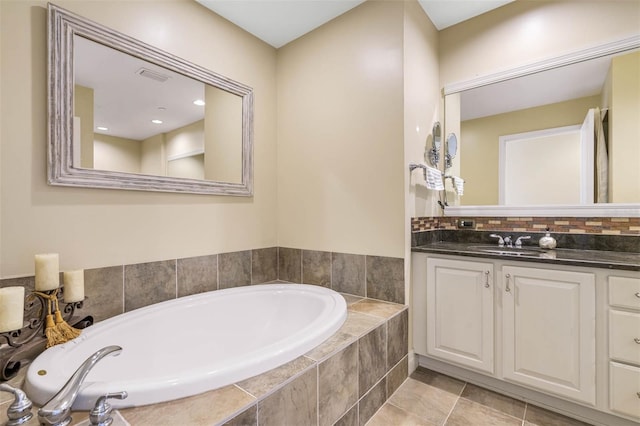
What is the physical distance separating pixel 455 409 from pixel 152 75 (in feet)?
8.76

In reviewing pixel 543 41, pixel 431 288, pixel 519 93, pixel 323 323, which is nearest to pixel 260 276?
pixel 323 323

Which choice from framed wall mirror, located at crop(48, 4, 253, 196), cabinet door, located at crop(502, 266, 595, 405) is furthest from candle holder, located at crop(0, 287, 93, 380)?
cabinet door, located at crop(502, 266, 595, 405)

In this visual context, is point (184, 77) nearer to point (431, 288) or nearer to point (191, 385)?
point (191, 385)

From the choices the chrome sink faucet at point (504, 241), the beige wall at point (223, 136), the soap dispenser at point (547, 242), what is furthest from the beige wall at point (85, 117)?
the soap dispenser at point (547, 242)

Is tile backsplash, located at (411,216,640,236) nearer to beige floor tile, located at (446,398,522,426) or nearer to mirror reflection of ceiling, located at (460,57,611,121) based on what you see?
mirror reflection of ceiling, located at (460,57,611,121)

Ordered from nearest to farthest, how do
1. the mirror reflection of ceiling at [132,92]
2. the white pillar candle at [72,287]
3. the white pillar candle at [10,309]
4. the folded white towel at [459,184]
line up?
the white pillar candle at [10,309] < the white pillar candle at [72,287] < the mirror reflection of ceiling at [132,92] < the folded white towel at [459,184]

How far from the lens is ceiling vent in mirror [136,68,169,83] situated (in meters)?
1.76

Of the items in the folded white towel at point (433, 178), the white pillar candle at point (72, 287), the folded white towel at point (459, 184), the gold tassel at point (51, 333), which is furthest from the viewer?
the folded white towel at point (459, 184)

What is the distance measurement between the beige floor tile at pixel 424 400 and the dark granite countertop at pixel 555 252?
0.85m

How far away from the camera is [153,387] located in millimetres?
894

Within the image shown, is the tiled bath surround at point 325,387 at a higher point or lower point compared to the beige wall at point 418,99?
lower

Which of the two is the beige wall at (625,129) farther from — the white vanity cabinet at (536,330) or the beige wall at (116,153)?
the beige wall at (116,153)

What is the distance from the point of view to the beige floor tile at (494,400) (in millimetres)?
1610

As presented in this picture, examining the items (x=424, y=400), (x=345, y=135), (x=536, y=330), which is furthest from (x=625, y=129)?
(x=424, y=400)
